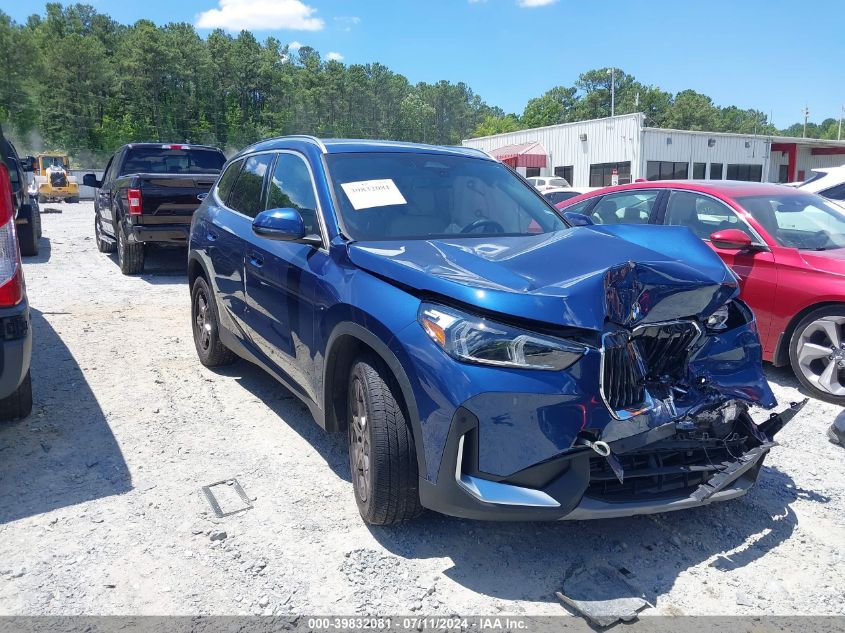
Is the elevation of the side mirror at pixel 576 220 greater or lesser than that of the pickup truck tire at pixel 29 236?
greater

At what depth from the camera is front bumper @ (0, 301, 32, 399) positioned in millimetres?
3480

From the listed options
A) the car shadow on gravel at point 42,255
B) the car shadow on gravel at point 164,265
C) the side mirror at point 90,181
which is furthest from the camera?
the car shadow on gravel at point 42,255

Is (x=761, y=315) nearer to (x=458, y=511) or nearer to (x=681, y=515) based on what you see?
(x=681, y=515)

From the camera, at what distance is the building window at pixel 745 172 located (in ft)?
131

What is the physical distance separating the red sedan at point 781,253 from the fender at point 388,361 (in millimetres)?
3750

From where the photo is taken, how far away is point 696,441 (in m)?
2.87

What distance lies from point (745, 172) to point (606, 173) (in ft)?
34.7

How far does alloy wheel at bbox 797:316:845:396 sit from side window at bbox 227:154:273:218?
425cm

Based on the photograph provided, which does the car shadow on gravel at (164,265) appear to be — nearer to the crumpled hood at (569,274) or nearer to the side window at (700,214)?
the side window at (700,214)

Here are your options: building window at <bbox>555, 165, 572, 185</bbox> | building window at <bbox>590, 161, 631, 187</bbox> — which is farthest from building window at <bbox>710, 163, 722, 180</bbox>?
building window at <bbox>555, 165, 572, 185</bbox>

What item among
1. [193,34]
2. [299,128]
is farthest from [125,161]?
[193,34]

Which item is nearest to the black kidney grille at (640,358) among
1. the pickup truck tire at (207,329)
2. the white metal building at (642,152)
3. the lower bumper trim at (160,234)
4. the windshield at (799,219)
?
the windshield at (799,219)

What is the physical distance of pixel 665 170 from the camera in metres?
36.4

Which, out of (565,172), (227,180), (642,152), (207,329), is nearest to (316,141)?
(227,180)
